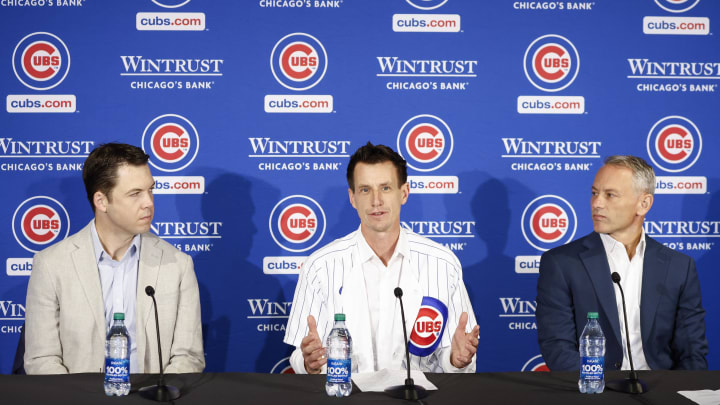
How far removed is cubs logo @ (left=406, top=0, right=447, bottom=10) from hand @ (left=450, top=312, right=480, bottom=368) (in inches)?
78.9

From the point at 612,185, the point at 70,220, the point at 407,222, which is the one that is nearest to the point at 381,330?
the point at 407,222

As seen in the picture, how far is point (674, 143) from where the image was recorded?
4.02 metres

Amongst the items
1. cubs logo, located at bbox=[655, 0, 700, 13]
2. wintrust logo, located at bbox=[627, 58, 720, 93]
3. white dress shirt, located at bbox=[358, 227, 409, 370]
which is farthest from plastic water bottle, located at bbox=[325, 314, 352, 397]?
cubs logo, located at bbox=[655, 0, 700, 13]

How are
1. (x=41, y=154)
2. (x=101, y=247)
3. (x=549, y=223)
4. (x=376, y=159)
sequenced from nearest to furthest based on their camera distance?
(x=101, y=247) → (x=376, y=159) → (x=41, y=154) → (x=549, y=223)

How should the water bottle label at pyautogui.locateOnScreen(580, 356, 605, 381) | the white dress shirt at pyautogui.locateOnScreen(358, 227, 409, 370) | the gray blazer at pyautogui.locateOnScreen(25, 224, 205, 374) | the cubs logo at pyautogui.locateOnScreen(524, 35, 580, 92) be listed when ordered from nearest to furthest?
1. the water bottle label at pyautogui.locateOnScreen(580, 356, 605, 381)
2. the gray blazer at pyautogui.locateOnScreen(25, 224, 205, 374)
3. the white dress shirt at pyautogui.locateOnScreen(358, 227, 409, 370)
4. the cubs logo at pyautogui.locateOnScreen(524, 35, 580, 92)

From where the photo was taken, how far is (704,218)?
4.03 meters

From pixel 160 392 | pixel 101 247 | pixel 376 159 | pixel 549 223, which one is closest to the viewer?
pixel 160 392

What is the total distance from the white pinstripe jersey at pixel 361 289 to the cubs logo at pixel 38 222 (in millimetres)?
1559

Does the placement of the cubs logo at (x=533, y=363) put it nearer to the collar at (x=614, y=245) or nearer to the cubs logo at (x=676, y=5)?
the collar at (x=614, y=245)

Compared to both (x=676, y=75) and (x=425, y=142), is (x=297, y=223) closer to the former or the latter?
(x=425, y=142)

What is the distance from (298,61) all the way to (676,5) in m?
2.22

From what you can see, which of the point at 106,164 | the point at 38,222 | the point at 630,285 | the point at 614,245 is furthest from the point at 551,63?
the point at 38,222

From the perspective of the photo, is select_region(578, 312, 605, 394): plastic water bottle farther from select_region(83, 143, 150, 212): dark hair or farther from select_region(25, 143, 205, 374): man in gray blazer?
select_region(83, 143, 150, 212): dark hair

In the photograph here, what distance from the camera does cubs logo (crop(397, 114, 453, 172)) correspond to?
3.94 metres
